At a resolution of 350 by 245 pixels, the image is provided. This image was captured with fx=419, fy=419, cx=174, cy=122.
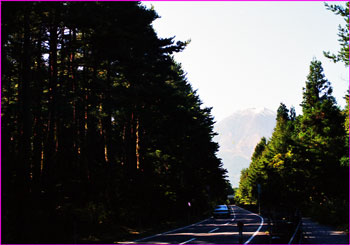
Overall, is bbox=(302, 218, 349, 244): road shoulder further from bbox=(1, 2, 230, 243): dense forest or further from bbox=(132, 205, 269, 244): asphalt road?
bbox=(1, 2, 230, 243): dense forest

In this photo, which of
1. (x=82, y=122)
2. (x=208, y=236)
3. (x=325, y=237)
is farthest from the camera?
(x=82, y=122)

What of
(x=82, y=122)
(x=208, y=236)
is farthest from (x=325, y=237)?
(x=82, y=122)

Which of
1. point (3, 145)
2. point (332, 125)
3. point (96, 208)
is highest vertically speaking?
point (332, 125)

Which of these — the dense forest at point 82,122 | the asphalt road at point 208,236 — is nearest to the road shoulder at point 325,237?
the asphalt road at point 208,236

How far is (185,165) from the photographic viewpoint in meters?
47.5

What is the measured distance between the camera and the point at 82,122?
112 feet

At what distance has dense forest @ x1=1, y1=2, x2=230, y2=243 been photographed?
1675 cm

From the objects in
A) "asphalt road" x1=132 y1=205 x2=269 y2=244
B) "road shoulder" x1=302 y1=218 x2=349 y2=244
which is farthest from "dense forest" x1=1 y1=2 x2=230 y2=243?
"road shoulder" x1=302 y1=218 x2=349 y2=244

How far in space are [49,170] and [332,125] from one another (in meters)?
27.9

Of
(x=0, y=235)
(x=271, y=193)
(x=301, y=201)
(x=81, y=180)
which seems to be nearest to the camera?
(x=0, y=235)

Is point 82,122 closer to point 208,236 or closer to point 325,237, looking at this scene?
point 208,236

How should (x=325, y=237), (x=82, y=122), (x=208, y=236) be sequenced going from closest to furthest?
(x=325, y=237) < (x=208, y=236) < (x=82, y=122)

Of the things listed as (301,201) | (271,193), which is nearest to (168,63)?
(301,201)

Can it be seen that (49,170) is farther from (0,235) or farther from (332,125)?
(332,125)
